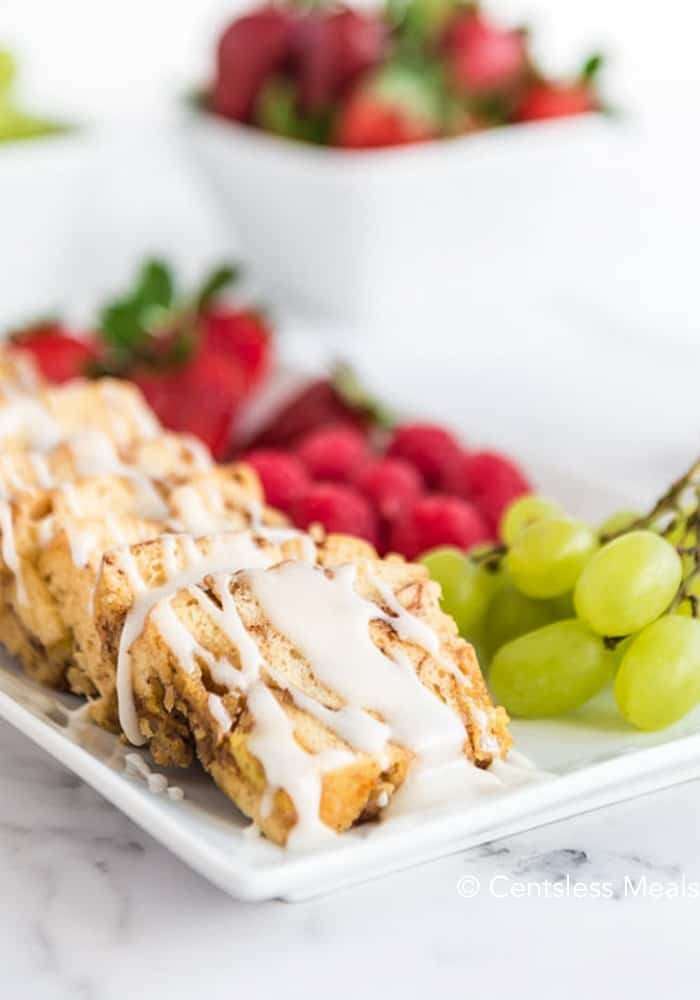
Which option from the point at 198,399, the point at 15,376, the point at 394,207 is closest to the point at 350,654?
the point at 15,376

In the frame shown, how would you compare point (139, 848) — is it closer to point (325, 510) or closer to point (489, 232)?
point (325, 510)

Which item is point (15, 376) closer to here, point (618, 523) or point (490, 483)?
point (490, 483)

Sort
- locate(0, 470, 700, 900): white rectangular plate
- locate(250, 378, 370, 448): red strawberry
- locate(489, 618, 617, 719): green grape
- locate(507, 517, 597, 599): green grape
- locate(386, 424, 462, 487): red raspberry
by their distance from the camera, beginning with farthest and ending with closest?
locate(250, 378, 370, 448): red strawberry, locate(386, 424, 462, 487): red raspberry, locate(507, 517, 597, 599): green grape, locate(489, 618, 617, 719): green grape, locate(0, 470, 700, 900): white rectangular plate

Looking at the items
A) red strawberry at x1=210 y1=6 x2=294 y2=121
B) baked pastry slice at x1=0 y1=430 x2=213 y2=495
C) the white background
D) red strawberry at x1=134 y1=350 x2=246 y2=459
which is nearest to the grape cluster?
baked pastry slice at x1=0 y1=430 x2=213 y2=495

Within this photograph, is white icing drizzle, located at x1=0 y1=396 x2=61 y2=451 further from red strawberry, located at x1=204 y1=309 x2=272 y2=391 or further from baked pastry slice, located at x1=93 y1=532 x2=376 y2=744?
red strawberry, located at x1=204 y1=309 x2=272 y2=391

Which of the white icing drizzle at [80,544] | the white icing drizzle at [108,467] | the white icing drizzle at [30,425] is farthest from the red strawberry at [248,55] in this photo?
the white icing drizzle at [80,544]

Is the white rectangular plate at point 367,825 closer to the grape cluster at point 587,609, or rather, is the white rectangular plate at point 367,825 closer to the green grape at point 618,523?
the grape cluster at point 587,609
